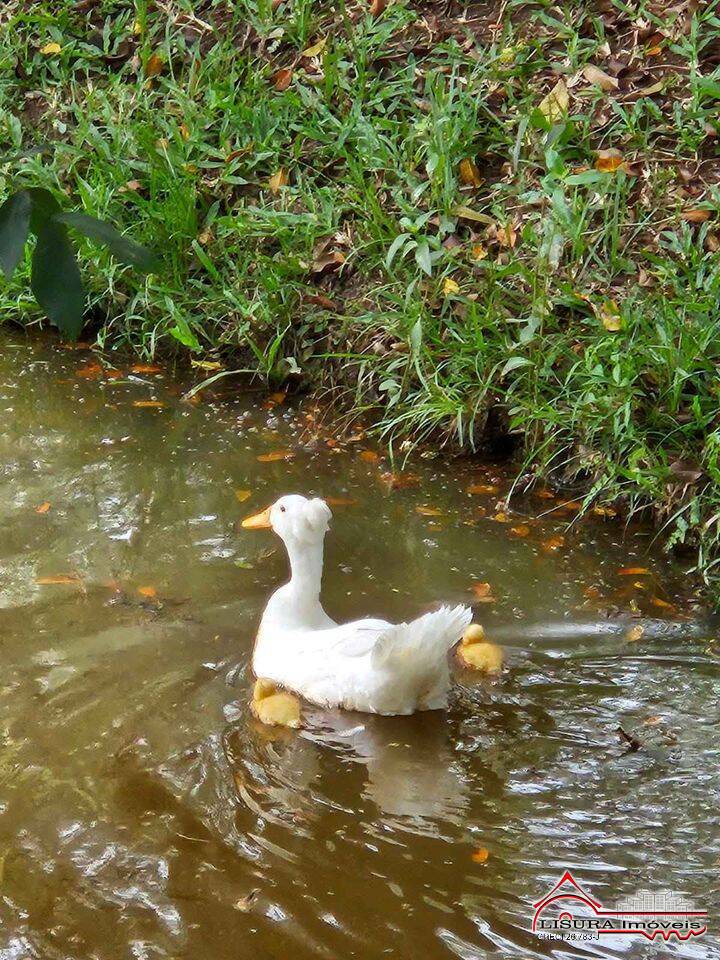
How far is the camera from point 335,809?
138 inches

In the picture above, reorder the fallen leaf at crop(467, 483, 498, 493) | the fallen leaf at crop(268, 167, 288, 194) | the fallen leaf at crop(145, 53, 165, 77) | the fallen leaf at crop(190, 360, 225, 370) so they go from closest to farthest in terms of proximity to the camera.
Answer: the fallen leaf at crop(467, 483, 498, 493) → the fallen leaf at crop(190, 360, 225, 370) → the fallen leaf at crop(268, 167, 288, 194) → the fallen leaf at crop(145, 53, 165, 77)

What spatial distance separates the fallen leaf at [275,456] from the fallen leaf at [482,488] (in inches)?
35.3

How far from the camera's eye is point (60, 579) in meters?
4.79

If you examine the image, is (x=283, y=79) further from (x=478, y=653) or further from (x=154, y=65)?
(x=478, y=653)

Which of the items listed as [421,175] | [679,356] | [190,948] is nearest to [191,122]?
[421,175]

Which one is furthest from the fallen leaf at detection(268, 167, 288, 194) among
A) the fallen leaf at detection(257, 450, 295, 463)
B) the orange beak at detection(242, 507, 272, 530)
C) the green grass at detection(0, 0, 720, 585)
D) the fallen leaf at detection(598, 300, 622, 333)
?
the orange beak at detection(242, 507, 272, 530)

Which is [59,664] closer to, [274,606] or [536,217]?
[274,606]

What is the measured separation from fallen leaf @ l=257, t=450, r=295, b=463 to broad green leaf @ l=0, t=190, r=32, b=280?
155 inches

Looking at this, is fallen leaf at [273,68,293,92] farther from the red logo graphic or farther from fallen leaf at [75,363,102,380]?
the red logo graphic

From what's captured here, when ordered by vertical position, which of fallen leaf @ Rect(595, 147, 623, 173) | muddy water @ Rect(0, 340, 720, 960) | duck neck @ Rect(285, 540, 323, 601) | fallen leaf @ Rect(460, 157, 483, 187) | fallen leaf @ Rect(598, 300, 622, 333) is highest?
fallen leaf @ Rect(595, 147, 623, 173)

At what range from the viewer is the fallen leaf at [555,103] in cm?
612

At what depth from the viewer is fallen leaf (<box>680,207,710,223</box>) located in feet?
18.3

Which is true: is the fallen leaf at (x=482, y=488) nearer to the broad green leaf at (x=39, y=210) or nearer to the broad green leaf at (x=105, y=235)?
the broad green leaf at (x=105, y=235)

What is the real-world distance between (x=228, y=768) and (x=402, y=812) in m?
0.56
